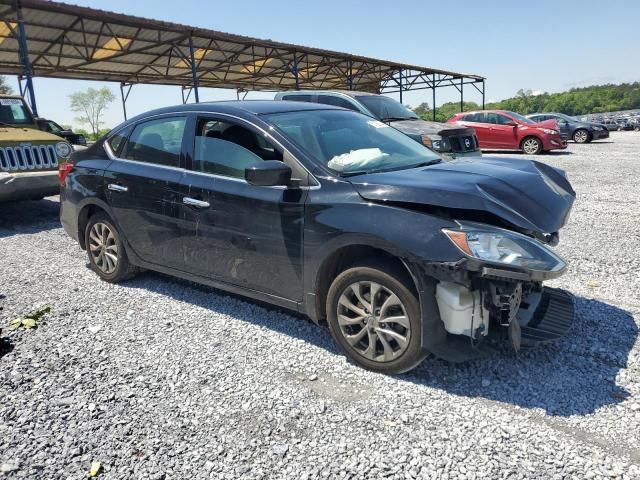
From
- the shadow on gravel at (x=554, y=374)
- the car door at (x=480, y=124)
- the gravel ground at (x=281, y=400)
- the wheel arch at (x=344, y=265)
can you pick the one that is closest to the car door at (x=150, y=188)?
the gravel ground at (x=281, y=400)

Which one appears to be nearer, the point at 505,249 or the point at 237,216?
the point at 505,249

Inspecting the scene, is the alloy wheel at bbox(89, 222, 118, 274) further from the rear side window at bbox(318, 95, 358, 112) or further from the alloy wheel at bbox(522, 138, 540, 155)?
the alloy wheel at bbox(522, 138, 540, 155)

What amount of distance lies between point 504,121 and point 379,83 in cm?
1634

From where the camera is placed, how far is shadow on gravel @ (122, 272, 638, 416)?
273cm

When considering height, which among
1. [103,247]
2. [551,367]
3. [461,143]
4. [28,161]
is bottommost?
[551,367]

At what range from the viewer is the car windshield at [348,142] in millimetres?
3430

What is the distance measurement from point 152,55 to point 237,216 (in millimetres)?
20420

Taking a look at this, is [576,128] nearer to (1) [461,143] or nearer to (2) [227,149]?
(1) [461,143]

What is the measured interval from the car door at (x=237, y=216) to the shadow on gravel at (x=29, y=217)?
15.7 feet

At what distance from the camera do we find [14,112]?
338 inches

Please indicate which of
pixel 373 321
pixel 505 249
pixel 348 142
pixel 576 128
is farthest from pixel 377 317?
pixel 576 128

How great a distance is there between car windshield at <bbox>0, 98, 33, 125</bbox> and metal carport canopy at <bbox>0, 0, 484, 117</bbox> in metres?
4.39

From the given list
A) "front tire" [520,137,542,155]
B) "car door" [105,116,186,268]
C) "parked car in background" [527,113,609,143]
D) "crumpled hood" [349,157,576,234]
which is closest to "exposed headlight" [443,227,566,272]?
"crumpled hood" [349,157,576,234]

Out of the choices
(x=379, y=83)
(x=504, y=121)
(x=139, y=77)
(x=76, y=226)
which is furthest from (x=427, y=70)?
(x=76, y=226)
